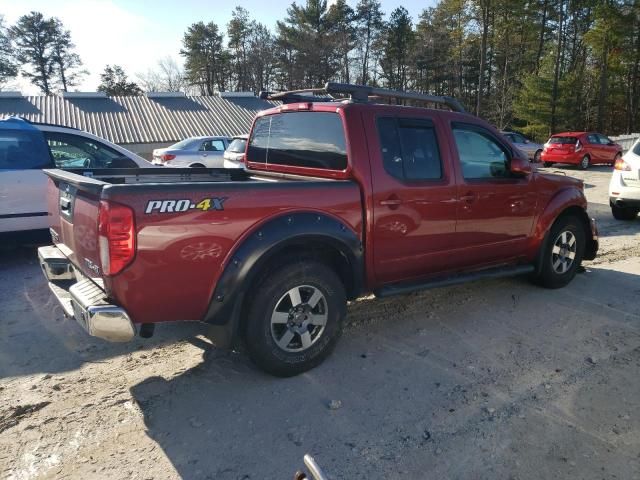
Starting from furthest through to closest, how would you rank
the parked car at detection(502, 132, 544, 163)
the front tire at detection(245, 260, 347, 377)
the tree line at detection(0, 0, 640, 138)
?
the tree line at detection(0, 0, 640, 138)
the parked car at detection(502, 132, 544, 163)
the front tire at detection(245, 260, 347, 377)

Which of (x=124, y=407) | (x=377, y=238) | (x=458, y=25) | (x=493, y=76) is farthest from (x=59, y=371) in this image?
(x=493, y=76)

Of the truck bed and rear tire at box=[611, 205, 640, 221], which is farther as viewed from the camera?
rear tire at box=[611, 205, 640, 221]

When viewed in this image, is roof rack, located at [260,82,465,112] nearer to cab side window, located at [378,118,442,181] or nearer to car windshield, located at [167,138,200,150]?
cab side window, located at [378,118,442,181]

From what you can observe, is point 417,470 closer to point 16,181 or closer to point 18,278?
point 18,278

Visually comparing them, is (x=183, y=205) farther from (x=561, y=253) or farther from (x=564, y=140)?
(x=564, y=140)

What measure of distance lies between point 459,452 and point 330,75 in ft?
144

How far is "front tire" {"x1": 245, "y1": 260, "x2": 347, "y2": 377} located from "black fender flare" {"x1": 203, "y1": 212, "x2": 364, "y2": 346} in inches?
5.3

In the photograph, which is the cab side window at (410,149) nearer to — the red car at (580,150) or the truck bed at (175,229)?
the truck bed at (175,229)

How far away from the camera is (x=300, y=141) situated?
411 centimetres

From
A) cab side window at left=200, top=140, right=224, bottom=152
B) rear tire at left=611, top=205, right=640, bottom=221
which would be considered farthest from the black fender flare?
cab side window at left=200, top=140, right=224, bottom=152

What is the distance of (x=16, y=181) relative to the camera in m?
5.92

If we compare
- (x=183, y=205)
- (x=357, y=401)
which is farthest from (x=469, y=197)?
(x=183, y=205)

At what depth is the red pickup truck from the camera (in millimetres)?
2699

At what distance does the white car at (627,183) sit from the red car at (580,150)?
12.0 metres
